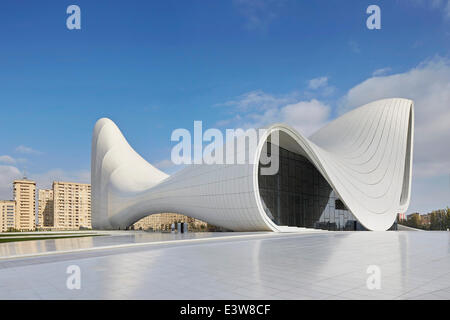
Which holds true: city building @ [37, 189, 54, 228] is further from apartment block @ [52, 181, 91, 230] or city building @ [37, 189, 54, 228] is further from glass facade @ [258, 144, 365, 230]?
glass facade @ [258, 144, 365, 230]

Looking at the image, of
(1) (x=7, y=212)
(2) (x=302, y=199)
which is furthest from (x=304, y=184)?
(1) (x=7, y=212)

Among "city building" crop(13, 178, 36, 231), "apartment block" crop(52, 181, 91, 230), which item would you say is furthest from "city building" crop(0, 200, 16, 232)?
"apartment block" crop(52, 181, 91, 230)

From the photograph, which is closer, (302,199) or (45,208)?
(302,199)

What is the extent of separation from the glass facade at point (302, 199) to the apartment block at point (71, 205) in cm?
7259

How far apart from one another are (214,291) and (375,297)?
2071mm

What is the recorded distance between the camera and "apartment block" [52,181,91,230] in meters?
85.5

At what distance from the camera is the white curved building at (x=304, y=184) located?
20.0 m

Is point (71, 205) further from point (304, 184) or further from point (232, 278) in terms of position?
point (232, 278)

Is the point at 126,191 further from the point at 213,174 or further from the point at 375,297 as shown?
the point at 375,297

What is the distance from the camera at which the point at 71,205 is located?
89.1 metres

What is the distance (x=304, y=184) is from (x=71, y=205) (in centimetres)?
7861

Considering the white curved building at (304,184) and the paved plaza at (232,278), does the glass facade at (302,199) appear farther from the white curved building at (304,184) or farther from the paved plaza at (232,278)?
the paved plaza at (232,278)

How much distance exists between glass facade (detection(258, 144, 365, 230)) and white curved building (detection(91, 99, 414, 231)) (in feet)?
0.25
